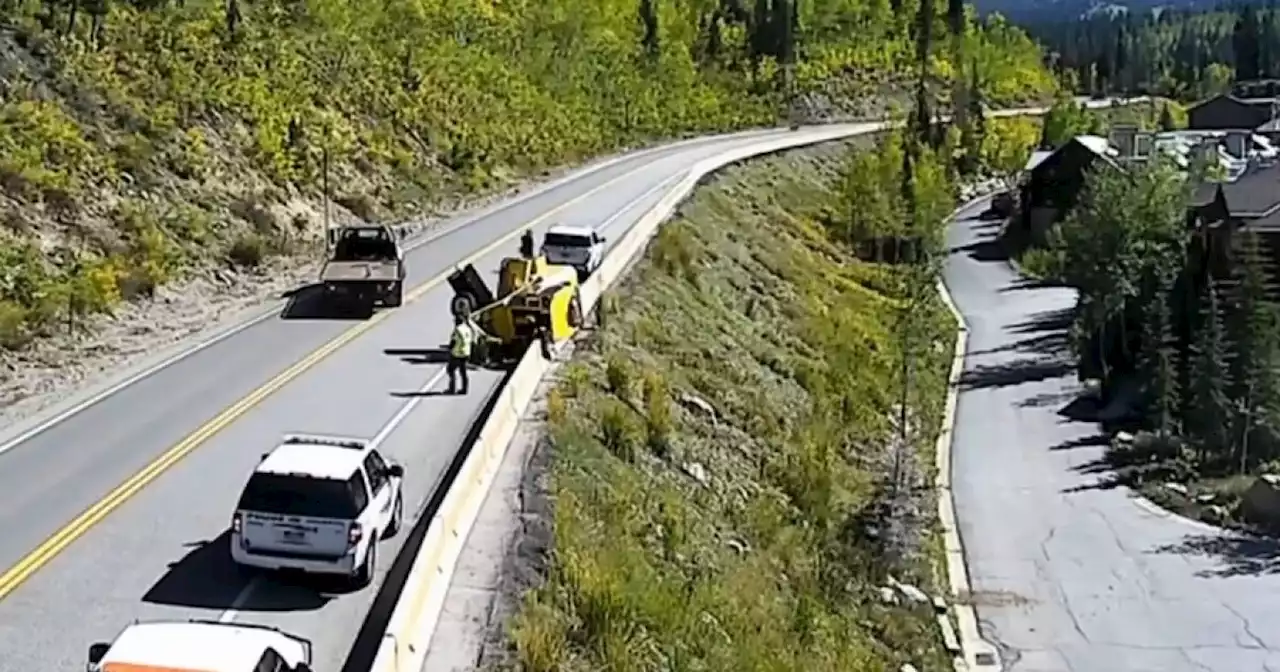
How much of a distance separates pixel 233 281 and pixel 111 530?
19.0 metres

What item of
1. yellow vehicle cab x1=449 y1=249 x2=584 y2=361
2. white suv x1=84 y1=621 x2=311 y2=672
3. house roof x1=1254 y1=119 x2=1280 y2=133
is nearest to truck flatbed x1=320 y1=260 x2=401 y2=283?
yellow vehicle cab x1=449 y1=249 x2=584 y2=361

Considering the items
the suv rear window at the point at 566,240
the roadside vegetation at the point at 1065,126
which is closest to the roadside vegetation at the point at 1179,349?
the suv rear window at the point at 566,240

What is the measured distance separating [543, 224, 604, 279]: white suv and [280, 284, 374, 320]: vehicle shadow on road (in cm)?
681

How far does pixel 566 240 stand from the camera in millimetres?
41750

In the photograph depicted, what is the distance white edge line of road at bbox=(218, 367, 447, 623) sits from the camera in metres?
17.4

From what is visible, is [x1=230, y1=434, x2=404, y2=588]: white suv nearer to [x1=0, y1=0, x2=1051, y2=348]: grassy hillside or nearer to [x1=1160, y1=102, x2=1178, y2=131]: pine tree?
[x1=0, y1=0, x2=1051, y2=348]: grassy hillside

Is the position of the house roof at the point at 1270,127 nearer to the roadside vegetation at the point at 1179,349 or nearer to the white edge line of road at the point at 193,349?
the roadside vegetation at the point at 1179,349

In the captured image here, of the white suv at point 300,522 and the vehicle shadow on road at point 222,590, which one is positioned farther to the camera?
the white suv at point 300,522

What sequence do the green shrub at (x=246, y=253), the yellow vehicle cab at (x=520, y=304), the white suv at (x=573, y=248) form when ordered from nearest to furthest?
the yellow vehicle cab at (x=520, y=304) → the green shrub at (x=246, y=253) → the white suv at (x=573, y=248)

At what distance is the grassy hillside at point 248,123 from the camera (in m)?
35.2

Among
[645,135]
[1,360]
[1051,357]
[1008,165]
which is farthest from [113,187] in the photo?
[1008,165]

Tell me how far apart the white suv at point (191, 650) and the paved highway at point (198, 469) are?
2610 millimetres

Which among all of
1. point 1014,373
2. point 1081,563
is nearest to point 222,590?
point 1081,563

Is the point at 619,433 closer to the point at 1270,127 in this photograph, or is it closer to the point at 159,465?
the point at 159,465
